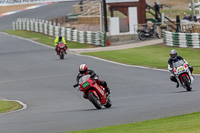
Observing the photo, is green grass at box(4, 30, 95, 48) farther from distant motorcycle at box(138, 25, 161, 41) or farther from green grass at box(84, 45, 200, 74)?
green grass at box(84, 45, 200, 74)

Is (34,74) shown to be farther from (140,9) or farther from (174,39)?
(140,9)

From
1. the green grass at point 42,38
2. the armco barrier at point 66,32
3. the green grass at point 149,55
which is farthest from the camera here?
the green grass at point 42,38

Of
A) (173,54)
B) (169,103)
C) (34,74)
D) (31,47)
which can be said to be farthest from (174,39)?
(169,103)

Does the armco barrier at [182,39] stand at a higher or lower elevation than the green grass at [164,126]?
lower

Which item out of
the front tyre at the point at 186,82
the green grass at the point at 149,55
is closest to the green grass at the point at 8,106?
the front tyre at the point at 186,82

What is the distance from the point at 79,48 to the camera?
41438mm

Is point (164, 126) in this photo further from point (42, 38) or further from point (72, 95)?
point (42, 38)

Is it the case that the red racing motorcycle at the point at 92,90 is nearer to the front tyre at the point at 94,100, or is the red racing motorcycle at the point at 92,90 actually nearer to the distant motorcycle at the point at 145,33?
the front tyre at the point at 94,100

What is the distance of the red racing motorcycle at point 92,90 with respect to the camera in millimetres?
14180

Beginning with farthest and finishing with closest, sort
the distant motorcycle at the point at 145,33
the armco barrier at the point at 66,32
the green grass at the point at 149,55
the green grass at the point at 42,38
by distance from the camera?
the green grass at the point at 42,38
the distant motorcycle at the point at 145,33
the armco barrier at the point at 66,32
the green grass at the point at 149,55

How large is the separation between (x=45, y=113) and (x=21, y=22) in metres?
44.3

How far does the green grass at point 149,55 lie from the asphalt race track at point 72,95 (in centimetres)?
122

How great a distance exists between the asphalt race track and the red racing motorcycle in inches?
11.4

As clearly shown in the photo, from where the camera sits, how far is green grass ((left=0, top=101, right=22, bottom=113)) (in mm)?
16612
